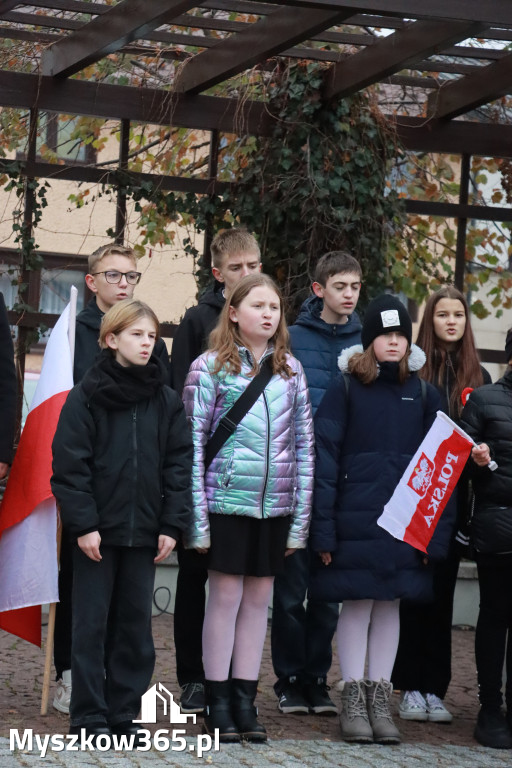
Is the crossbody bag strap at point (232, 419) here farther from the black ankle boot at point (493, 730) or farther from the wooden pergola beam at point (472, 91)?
the wooden pergola beam at point (472, 91)

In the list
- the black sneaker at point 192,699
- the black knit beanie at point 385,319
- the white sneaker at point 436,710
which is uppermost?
the black knit beanie at point 385,319


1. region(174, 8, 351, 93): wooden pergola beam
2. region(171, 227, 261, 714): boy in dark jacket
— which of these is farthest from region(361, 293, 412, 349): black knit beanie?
region(174, 8, 351, 93): wooden pergola beam

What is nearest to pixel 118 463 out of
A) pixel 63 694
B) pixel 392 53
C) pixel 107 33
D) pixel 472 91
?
pixel 63 694

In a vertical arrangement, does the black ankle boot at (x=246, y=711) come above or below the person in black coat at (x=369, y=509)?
below

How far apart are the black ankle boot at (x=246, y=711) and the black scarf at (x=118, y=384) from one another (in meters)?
1.18

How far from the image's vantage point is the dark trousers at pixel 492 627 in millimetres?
5293

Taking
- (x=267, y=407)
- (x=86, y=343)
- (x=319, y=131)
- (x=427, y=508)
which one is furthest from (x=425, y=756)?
(x=319, y=131)

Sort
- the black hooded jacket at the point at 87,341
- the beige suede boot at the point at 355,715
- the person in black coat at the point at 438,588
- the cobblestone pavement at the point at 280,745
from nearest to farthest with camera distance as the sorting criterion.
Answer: the cobblestone pavement at the point at 280,745, the beige suede boot at the point at 355,715, the black hooded jacket at the point at 87,341, the person in black coat at the point at 438,588

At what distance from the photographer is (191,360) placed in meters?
5.63

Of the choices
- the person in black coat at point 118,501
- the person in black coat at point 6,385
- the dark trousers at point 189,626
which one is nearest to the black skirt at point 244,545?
the person in black coat at point 118,501

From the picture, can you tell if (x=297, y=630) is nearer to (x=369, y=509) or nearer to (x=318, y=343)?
(x=369, y=509)

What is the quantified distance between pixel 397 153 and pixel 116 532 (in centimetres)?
465

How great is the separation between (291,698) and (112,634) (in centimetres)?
109

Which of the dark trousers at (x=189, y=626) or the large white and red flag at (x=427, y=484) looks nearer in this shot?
the large white and red flag at (x=427, y=484)
